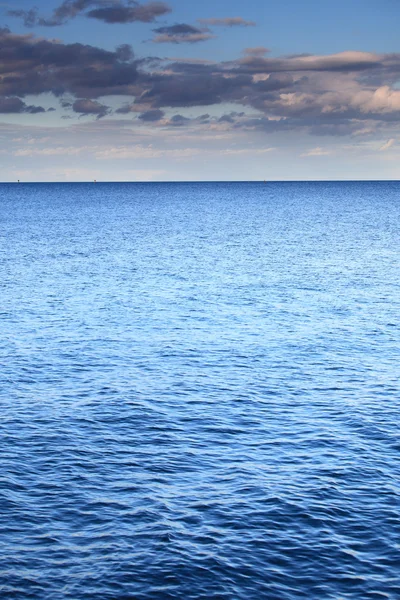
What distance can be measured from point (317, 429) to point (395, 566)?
44.6 feet

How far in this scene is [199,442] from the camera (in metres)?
37.0

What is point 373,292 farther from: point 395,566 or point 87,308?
point 395,566

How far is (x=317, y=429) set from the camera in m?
38.8

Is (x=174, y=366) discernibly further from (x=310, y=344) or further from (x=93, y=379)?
(x=310, y=344)

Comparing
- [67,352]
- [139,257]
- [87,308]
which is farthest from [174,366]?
[139,257]

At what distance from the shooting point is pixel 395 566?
25469 mm

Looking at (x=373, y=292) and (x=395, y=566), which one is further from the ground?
(x=373, y=292)

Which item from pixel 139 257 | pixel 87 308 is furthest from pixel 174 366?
pixel 139 257

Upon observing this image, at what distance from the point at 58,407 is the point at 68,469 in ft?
29.5

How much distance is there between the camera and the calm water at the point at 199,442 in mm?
25266

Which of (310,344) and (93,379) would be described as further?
(310,344)

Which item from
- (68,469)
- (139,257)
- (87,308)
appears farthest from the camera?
(139,257)

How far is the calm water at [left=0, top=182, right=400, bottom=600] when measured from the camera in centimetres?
2527

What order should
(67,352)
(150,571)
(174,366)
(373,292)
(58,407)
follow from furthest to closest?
(373,292) → (67,352) → (174,366) → (58,407) → (150,571)
